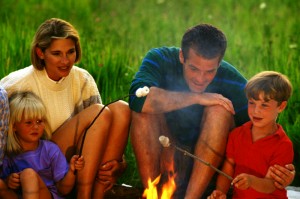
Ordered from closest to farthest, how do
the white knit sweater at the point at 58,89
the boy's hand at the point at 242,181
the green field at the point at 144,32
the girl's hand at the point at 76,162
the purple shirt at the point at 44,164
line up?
the boy's hand at the point at 242,181
the girl's hand at the point at 76,162
the purple shirt at the point at 44,164
the white knit sweater at the point at 58,89
the green field at the point at 144,32

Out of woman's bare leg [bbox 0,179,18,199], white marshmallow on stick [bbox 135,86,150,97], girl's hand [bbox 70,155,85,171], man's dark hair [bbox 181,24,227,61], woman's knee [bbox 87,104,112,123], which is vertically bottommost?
woman's bare leg [bbox 0,179,18,199]

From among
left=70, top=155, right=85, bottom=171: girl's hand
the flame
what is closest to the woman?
left=70, top=155, right=85, bottom=171: girl's hand

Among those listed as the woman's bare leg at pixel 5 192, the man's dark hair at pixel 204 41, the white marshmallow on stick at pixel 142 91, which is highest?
the man's dark hair at pixel 204 41

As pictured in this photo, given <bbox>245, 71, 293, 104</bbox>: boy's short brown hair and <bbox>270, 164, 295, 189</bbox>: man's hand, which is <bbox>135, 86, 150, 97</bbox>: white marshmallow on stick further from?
<bbox>270, 164, 295, 189</bbox>: man's hand

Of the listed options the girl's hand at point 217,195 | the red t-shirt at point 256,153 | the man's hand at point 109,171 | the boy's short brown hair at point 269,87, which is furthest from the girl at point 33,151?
the boy's short brown hair at point 269,87

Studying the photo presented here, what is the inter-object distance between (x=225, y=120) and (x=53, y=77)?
1.04 meters

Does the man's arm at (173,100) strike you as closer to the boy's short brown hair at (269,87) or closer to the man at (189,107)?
the man at (189,107)

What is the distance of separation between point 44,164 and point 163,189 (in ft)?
2.22

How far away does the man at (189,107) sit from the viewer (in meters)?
4.64

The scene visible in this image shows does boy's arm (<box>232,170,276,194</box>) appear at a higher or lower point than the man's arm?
lower

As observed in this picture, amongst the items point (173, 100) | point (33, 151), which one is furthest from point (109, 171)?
point (173, 100)

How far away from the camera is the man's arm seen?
4652 millimetres

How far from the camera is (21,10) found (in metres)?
8.81

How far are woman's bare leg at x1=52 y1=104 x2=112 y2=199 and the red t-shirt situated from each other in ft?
2.31
